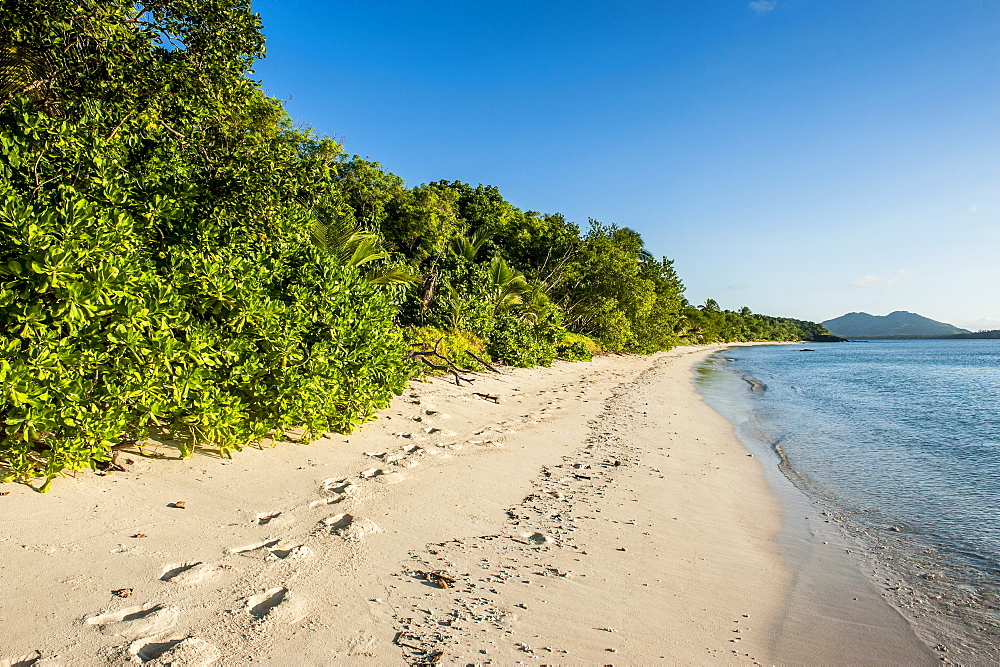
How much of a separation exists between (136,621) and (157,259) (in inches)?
120

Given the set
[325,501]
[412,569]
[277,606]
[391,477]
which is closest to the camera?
[277,606]

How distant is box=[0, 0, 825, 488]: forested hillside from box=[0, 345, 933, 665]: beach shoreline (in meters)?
A: 0.56

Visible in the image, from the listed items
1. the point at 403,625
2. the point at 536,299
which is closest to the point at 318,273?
the point at 403,625

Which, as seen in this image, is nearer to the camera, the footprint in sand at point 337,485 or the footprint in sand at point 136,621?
the footprint in sand at point 136,621

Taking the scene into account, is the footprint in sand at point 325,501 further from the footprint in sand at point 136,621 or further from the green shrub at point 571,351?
the green shrub at point 571,351

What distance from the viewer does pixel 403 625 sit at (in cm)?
272

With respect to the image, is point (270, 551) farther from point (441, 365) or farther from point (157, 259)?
point (441, 365)

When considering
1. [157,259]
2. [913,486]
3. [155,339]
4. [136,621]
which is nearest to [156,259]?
[157,259]

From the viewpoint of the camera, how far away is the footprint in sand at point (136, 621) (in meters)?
2.44

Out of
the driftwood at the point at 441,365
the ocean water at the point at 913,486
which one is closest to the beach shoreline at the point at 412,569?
the ocean water at the point at 913,486

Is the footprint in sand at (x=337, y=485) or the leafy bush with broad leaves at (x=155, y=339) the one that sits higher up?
the leafy bush with broad leaves at (x=155, y=339)

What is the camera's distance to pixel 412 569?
3348mm

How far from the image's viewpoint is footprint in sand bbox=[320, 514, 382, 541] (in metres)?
3.75

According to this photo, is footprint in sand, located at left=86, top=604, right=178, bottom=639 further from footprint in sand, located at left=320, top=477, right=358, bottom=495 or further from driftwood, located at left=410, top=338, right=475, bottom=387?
driftwood, located at left=410, top=338, right=475, bottom=387
